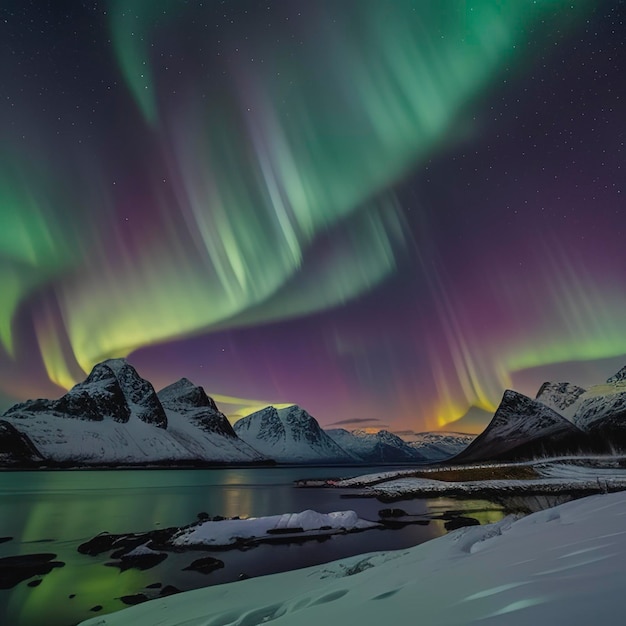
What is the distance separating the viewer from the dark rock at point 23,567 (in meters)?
20.0

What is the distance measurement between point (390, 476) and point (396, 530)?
69.9 metres

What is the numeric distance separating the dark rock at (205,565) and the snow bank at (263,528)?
5302 millimetres

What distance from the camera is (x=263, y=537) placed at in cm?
2909

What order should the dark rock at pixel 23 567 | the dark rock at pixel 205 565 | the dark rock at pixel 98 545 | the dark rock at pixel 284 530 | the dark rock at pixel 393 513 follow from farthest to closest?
the dark rock at pixel 393 513, the dark rock at pixel 284 530, the dark rock at pixel 98 545, the dark rock at pixel 205 565, the dark rock at pixel 23 567

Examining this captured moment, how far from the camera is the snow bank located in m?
27.4

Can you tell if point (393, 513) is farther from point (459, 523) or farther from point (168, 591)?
point (168, 591)

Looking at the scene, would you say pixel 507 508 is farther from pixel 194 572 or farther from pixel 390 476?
pixel 390 476

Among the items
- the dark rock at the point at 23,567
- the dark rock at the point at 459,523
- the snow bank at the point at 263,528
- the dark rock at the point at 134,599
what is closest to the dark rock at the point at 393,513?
the dark rock at the point at 459,523

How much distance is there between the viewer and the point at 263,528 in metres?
30.5

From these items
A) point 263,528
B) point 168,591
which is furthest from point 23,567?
point 263,528

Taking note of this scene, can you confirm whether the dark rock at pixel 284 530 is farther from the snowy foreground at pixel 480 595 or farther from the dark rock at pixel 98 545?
the snowy foreground at pixel 480 595

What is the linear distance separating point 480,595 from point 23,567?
89.9ft

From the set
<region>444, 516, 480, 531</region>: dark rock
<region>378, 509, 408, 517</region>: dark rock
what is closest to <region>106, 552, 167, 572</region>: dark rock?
<region>444, 516, 480, 531</region>: dark rock

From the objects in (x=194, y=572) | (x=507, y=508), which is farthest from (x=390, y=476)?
(x=194, y=572)
